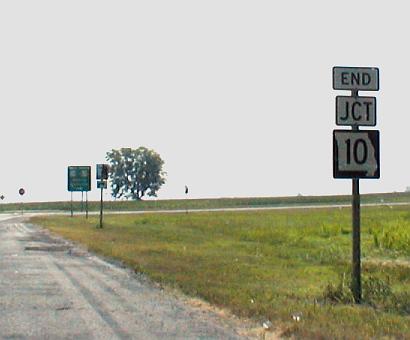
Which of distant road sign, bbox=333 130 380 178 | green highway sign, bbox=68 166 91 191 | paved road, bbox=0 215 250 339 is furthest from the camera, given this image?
green highway sign, bbox=68 166 91 191

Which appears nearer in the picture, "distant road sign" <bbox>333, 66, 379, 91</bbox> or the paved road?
the paved road

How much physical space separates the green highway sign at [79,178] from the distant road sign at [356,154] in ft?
239

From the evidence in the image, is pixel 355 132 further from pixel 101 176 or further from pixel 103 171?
pixel 101 176

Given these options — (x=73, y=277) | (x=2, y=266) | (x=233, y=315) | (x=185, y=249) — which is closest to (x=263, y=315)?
(x=233, y=315)

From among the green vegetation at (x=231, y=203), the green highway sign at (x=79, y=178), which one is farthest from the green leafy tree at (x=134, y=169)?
the green highway sign at (x=79, y=178)

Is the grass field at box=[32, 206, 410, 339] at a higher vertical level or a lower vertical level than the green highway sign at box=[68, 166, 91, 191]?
lower

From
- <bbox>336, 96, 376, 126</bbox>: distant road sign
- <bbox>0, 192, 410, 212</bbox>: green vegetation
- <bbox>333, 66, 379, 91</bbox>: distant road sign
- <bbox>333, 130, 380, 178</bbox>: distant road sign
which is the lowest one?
<bbox>0, 192, 410, 212</bbox>: green vegetation

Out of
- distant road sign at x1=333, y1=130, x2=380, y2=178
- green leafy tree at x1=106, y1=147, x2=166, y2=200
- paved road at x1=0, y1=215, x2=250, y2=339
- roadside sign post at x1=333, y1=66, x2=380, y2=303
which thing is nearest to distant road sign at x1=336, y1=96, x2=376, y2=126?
roadside sign post at x1=333, y1=66, x2=380, y2=303

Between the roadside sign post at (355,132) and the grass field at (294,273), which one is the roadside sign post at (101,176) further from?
the roadside sign post at (355,132)

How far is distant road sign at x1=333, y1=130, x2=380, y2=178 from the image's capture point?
1408 centimetres

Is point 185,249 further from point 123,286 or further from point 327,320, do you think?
point 327,320

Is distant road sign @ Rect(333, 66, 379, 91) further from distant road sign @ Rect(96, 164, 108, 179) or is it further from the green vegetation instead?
the green vegetation

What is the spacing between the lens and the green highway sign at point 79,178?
8600 cm

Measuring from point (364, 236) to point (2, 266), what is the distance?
51.5ft
